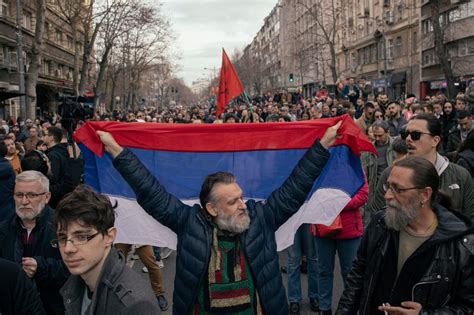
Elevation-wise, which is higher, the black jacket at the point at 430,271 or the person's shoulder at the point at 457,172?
the person's shoulder at the point at 457,172

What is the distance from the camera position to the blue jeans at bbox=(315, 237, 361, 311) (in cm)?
571

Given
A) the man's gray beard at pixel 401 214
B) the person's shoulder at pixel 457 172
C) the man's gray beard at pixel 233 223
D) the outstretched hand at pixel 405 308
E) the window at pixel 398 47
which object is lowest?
the outstretched hand at pixel 405 308

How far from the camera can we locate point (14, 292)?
312cm

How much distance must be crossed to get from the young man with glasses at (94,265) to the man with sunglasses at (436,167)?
268cm

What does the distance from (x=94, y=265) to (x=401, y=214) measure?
67.5 inches

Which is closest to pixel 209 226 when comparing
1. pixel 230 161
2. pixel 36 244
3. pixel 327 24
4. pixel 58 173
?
pixel 230 161

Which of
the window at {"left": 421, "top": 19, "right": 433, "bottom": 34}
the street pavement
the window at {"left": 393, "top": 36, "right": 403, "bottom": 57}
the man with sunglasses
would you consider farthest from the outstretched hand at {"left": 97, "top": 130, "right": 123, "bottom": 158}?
the window at {"left": 393, "top": 36, "right": 403, "bottom": 57}

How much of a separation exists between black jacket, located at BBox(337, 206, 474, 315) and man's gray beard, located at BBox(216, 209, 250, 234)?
77 centimetres

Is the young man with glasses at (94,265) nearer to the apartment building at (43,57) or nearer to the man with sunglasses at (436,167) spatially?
the man with sunglasses at (436,167)

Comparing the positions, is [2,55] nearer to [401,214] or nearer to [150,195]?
[150,195]

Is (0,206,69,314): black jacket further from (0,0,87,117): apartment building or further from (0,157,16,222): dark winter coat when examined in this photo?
(0,0,87,117): apartment building

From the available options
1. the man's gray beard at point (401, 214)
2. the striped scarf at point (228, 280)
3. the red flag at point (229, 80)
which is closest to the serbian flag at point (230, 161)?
the striped scarf at point (228, 280)

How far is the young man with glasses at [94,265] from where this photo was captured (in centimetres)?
256

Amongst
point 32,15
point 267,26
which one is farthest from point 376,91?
point 267,26
